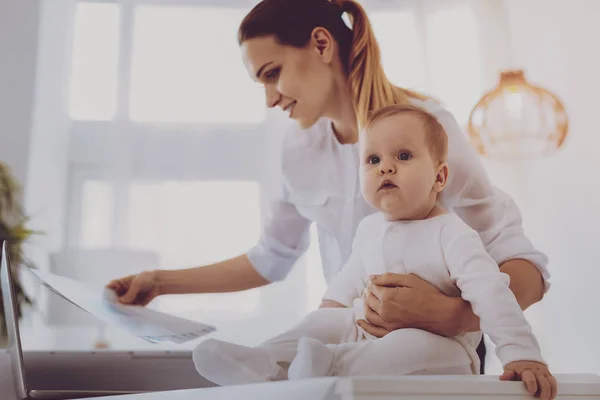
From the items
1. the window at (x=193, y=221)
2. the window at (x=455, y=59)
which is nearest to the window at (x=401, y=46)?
the window at (x=455, y=59)

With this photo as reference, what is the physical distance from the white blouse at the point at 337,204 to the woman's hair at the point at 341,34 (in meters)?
0.07

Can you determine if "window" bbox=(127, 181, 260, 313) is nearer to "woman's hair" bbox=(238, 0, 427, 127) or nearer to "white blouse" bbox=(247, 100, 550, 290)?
"white blouse" bbox=(247, 100, 550, 290)

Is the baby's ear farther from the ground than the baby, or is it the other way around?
the baby's ear

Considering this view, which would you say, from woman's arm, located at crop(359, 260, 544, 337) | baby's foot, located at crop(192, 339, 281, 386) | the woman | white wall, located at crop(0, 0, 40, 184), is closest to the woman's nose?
the woman

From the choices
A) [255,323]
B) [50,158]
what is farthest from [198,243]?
[50,158]

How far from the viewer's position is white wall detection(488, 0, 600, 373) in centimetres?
155

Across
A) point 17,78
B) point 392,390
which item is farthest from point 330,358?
point 17,78

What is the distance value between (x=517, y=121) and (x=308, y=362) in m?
1.21

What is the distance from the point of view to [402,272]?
0.81 meters

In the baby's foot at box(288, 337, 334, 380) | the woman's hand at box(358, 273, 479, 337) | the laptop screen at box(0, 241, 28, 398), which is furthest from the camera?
the laptop screen at box(0, 241, 28, 398)

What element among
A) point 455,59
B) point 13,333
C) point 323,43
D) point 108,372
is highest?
point 455,59

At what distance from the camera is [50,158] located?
1873mm

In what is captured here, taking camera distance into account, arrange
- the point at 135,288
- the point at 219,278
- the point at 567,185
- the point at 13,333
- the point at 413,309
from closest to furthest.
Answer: the point at 413,309 → the point at 13,333 → the point at 135,288 → the point at 219,278 → the point at 567,185

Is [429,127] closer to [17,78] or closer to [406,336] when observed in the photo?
[406,336]
